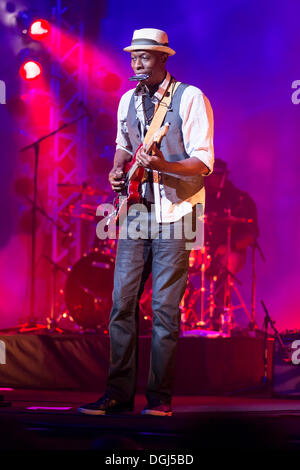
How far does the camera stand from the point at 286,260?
26.2ft

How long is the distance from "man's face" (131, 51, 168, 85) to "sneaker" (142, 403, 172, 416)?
67.2 inches

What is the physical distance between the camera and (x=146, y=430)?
2719mm

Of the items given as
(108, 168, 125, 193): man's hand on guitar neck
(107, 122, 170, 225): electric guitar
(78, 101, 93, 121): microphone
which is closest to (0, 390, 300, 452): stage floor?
(107, 122, 170, 225): electric guitar

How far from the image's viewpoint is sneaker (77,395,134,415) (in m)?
3.54

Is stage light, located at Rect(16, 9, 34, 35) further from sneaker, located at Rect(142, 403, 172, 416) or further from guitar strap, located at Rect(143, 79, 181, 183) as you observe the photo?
sneaker, located at Rect(142, 403, 172, 416)

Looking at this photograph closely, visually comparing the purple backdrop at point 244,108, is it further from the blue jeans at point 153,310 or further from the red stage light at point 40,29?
the blue jeans at point 153,310

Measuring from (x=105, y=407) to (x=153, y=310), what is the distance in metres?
0.55

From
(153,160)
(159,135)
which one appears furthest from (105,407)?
(159,135)

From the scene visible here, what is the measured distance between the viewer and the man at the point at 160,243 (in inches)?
143

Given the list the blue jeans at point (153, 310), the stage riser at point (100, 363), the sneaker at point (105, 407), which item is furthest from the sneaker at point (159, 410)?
the stage riser at point (100, 363)

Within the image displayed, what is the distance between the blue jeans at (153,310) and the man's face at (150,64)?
869 millimetres

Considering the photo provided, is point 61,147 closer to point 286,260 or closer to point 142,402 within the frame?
point 286,260

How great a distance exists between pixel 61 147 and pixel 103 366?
383 cm
